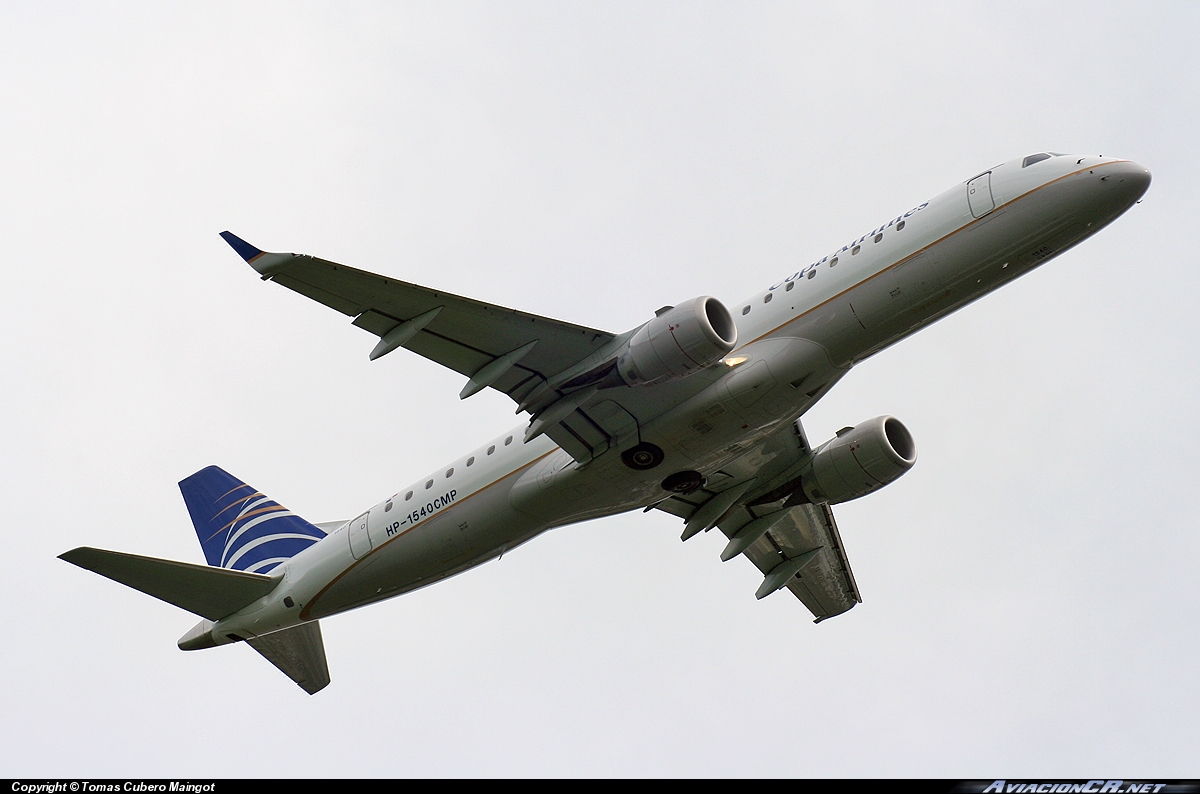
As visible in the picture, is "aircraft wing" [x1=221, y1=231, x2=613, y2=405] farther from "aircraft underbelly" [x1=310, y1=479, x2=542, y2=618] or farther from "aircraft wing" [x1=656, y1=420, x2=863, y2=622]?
"aircraft wing" [x1=656, y1=420, x2=863, y2=622]

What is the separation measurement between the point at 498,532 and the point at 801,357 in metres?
7.99

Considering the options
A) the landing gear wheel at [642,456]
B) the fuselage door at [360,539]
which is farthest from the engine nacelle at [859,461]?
the fuselage door at [360,539]

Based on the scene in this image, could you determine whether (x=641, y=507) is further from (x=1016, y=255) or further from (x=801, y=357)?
(x=1016, y=255)

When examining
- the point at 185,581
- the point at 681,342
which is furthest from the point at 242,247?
the point at 185,581

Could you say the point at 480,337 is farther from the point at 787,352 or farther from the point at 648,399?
the point at 787,352

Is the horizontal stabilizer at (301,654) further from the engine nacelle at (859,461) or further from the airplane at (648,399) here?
the engine nacelle at (859,461)

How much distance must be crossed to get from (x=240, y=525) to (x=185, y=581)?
4.07 meters

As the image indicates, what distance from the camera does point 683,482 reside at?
26.2 m

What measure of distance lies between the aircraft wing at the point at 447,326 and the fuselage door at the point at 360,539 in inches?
224

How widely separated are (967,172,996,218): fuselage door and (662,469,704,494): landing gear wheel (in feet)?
26.1

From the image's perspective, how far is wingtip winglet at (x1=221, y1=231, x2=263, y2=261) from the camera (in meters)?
20.6

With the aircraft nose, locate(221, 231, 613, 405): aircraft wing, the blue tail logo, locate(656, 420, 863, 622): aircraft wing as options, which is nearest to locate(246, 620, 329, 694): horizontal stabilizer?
the blue tail logo

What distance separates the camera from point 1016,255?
76.0 ft
